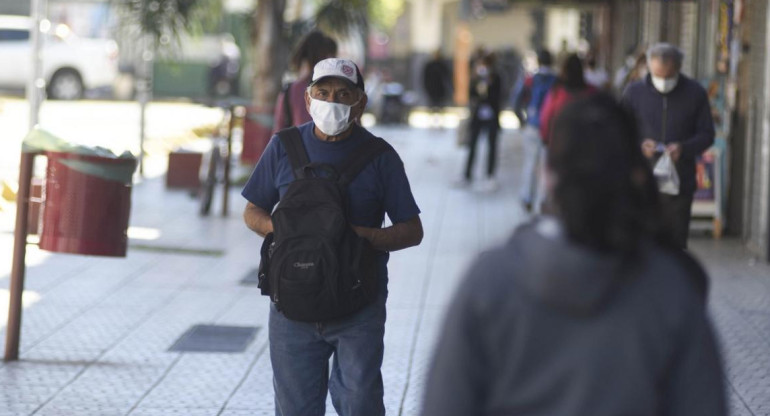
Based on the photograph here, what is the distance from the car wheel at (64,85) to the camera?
Result: 30391 millimetres

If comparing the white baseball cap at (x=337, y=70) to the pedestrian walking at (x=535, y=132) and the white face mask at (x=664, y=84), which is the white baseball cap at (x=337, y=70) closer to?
the white face mask at (x=664, y=84)

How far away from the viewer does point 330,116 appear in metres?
4.55

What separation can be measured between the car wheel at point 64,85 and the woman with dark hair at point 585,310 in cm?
2893

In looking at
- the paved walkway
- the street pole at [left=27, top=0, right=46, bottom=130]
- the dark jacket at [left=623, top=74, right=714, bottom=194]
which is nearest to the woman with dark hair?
the paved walkway

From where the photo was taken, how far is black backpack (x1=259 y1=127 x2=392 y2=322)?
4.29m

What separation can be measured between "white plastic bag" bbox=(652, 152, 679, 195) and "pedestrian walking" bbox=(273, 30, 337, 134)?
1897mm

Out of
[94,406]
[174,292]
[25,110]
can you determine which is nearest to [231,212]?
[174,292]

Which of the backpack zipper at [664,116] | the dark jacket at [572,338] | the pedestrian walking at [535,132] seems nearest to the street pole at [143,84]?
the pedestrian walking at [535,132]

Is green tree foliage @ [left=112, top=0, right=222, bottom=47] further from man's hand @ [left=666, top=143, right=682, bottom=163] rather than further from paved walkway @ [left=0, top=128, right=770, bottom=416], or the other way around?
man's hand @ [left=666, top=143, right=682, bottom=163]

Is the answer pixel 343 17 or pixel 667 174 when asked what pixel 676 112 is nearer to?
pixel 667 174

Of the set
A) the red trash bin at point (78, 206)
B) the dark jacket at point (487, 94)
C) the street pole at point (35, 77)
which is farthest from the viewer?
the dark jacket at point (487, 94)

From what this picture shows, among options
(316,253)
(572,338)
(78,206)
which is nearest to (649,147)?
(78,206)

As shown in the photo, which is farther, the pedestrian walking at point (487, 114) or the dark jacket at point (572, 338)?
the pedestrian walking at point (487, 114)

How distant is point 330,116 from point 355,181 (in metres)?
0.23
